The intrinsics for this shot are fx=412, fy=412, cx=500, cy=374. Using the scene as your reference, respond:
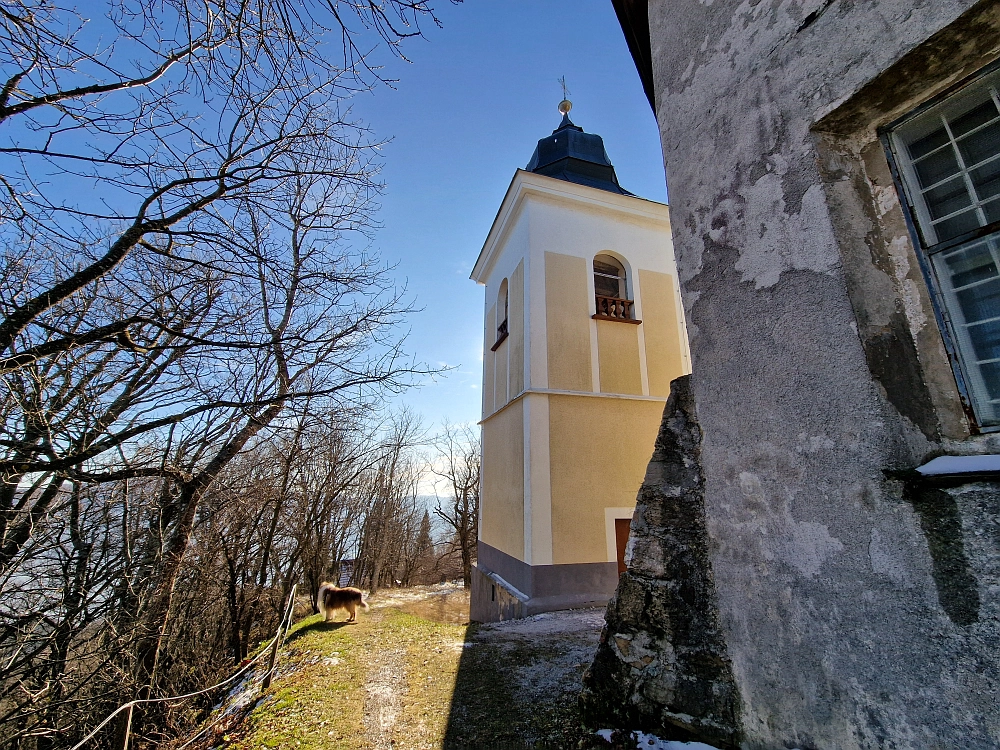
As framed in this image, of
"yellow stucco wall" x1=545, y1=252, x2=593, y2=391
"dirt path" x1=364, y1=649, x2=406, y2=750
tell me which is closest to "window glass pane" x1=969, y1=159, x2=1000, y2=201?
"dirt path" x1=364, y1=649, x2=406, y2=750

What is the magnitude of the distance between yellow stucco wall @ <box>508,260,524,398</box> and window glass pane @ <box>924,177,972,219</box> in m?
7.33

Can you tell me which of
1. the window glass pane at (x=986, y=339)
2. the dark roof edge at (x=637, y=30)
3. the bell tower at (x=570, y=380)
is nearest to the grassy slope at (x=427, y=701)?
the bell tower at (x=570, y=380)

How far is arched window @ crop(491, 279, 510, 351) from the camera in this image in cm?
1094

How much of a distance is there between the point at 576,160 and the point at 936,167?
1107 centimetres

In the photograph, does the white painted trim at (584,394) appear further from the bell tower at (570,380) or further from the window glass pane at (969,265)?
the window glass pane at (969,265)

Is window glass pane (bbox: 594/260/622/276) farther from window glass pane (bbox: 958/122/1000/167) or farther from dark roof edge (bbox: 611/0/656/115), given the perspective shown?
window glass pane (bbox: 958/122/1000/167)

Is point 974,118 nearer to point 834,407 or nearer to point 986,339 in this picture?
point 986,339

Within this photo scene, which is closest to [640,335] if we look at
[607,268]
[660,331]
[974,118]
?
[660,331]

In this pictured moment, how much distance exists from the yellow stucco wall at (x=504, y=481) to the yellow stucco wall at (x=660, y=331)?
248 centimetres

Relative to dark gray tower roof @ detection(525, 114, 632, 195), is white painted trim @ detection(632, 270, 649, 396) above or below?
below

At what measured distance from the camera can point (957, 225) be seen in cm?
183

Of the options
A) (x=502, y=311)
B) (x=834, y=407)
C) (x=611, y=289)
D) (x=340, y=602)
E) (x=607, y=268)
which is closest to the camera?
(x=834, y=407)

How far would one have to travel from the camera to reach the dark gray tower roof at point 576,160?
1170 cm

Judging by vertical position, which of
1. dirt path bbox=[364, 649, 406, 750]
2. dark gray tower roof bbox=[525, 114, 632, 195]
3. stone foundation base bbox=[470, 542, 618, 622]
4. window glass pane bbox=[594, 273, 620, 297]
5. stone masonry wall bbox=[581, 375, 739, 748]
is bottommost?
dirt path bbox=[364, 649, 406, 750]
